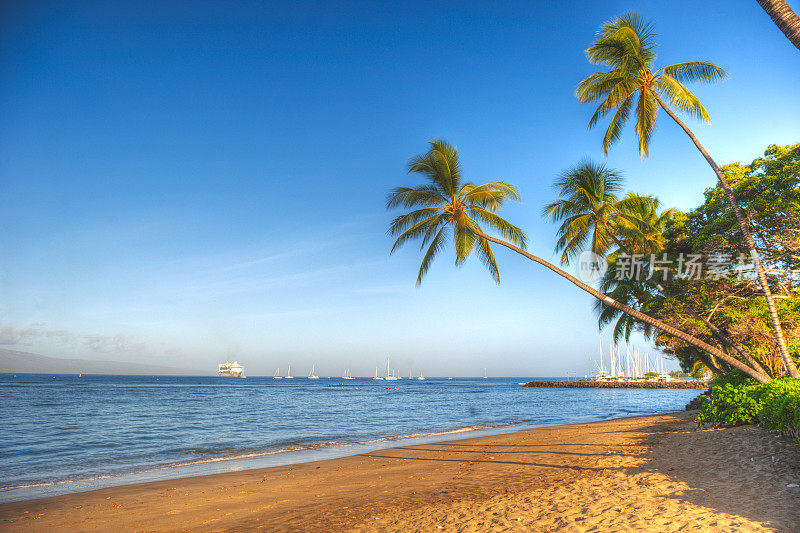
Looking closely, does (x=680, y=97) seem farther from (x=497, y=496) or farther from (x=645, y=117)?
(x=497, y=496)

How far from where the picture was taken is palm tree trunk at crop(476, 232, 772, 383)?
1170 cm

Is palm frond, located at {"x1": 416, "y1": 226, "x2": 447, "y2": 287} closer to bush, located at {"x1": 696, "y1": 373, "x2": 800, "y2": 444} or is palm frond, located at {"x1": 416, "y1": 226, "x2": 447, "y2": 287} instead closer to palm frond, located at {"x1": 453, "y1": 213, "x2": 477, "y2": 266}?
palm frond, located at {"x1": 453, "y1": 213, "x2": 477, "y2": 266}

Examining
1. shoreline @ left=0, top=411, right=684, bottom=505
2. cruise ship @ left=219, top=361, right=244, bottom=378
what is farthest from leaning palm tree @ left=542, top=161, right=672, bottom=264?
cruise ship @ left=219, top=361, right=244, bottom=378

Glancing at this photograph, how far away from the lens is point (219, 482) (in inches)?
425

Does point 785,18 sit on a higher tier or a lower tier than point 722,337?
higher

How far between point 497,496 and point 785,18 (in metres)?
8.27

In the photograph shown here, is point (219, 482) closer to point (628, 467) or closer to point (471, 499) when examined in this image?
point (471, 499)

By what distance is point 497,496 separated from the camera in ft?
24.2

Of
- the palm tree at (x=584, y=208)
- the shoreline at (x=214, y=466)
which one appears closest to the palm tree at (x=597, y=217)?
the palm tree at (x=584, y=208)

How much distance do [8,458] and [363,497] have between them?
1486 centimetres

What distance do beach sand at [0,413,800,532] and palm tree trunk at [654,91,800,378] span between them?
10.1 feet

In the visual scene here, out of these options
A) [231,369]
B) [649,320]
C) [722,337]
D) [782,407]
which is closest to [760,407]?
[782,407]

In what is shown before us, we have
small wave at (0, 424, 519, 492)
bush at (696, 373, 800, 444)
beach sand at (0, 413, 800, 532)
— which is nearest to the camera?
beach sand at (0, 413, 800, 532)

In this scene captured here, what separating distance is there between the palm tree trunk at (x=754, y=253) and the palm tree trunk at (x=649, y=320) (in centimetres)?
77
